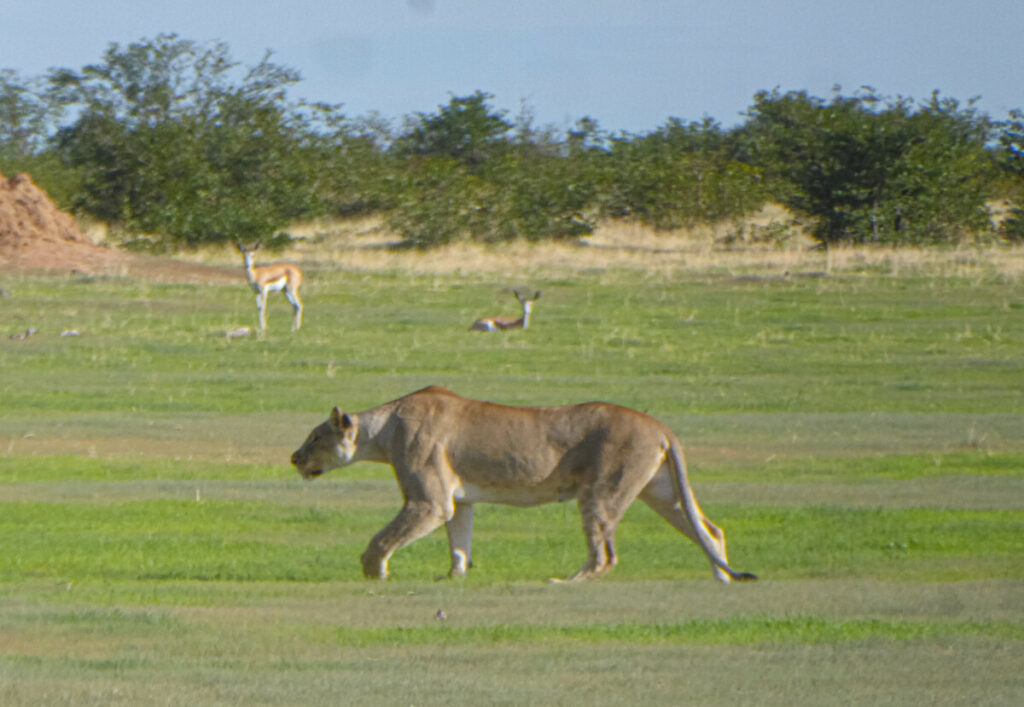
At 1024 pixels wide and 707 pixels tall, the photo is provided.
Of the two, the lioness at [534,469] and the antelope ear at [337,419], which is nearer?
the lioness at [534,469]

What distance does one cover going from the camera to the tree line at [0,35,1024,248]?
54.3 meters

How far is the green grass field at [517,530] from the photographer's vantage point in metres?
7.77

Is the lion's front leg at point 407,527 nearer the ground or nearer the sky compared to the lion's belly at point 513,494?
nearer the ground

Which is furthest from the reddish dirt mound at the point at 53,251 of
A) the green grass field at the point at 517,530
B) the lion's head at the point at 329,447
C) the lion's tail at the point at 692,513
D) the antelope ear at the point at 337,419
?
the lion's tail at the point at 692,513

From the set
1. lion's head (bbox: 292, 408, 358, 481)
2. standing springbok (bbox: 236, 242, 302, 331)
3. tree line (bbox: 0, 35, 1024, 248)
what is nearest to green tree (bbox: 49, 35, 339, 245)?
tree line (bbox: 0, 35, 1024, 248)

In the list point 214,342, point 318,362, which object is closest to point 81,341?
point 214,342

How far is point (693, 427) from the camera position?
20750mm

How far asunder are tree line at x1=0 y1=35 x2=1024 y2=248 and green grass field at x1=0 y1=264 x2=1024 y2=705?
20.9 meters

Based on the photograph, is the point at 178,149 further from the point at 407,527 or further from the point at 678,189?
the point at 407,527

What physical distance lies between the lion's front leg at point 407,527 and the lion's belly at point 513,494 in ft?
0.98

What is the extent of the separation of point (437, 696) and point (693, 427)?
45.5 ft

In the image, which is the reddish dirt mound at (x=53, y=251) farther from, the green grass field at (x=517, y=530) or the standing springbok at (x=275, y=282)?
the green grass field at (x=517, y=530)

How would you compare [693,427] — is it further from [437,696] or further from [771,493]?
[437,696]

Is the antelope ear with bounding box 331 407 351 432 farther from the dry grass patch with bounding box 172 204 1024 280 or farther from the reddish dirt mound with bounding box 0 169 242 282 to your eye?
the reddish dirt mound with bounding box 0 169 242 282
